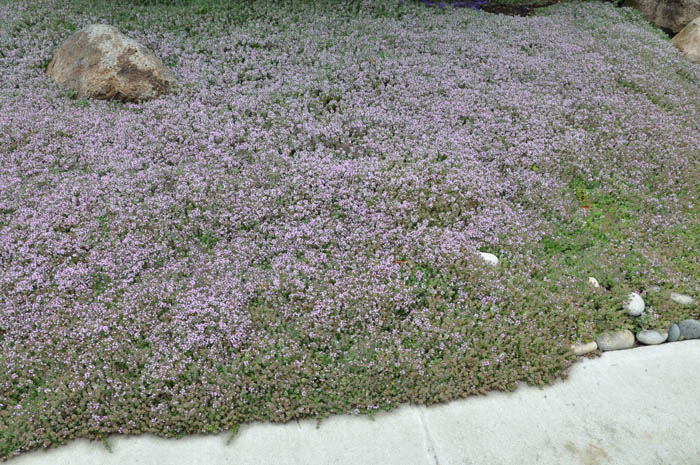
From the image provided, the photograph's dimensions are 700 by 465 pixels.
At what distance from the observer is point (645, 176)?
6.25 meters

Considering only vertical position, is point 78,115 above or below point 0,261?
above

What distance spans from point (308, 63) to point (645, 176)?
544cm

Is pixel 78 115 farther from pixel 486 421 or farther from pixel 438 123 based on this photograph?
pixel 486 421

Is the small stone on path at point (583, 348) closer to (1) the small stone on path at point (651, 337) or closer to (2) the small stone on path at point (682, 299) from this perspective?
(1) the small stone on path at point (651, 337)

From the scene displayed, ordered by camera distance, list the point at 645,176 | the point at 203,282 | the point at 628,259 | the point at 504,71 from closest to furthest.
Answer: the point at 203,282 → the point at 628,259 → the point at 645,176 → the point at 504,71

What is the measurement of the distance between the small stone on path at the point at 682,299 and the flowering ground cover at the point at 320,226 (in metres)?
0.08

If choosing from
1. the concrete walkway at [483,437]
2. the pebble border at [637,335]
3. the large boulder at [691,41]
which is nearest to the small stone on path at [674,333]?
the pebble border at [637,335]

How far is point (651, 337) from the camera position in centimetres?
457

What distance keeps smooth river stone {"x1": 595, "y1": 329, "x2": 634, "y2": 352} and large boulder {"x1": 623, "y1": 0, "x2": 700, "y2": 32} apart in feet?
33.0

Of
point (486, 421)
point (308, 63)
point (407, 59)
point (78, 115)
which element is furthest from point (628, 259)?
point (78, 115)

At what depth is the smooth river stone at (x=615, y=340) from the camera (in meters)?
4.52

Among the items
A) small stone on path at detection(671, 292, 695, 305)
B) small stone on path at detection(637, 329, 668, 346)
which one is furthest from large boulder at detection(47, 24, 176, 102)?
small stone on path at detection(671, 292, 695, 305)

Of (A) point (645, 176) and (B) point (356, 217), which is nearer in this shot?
(B) point (356, 217)

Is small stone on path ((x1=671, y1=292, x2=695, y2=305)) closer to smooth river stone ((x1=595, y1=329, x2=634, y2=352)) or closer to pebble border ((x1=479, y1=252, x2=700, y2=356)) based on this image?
pebble border ((x1=479, y1=252, x2=700, y2=356))
